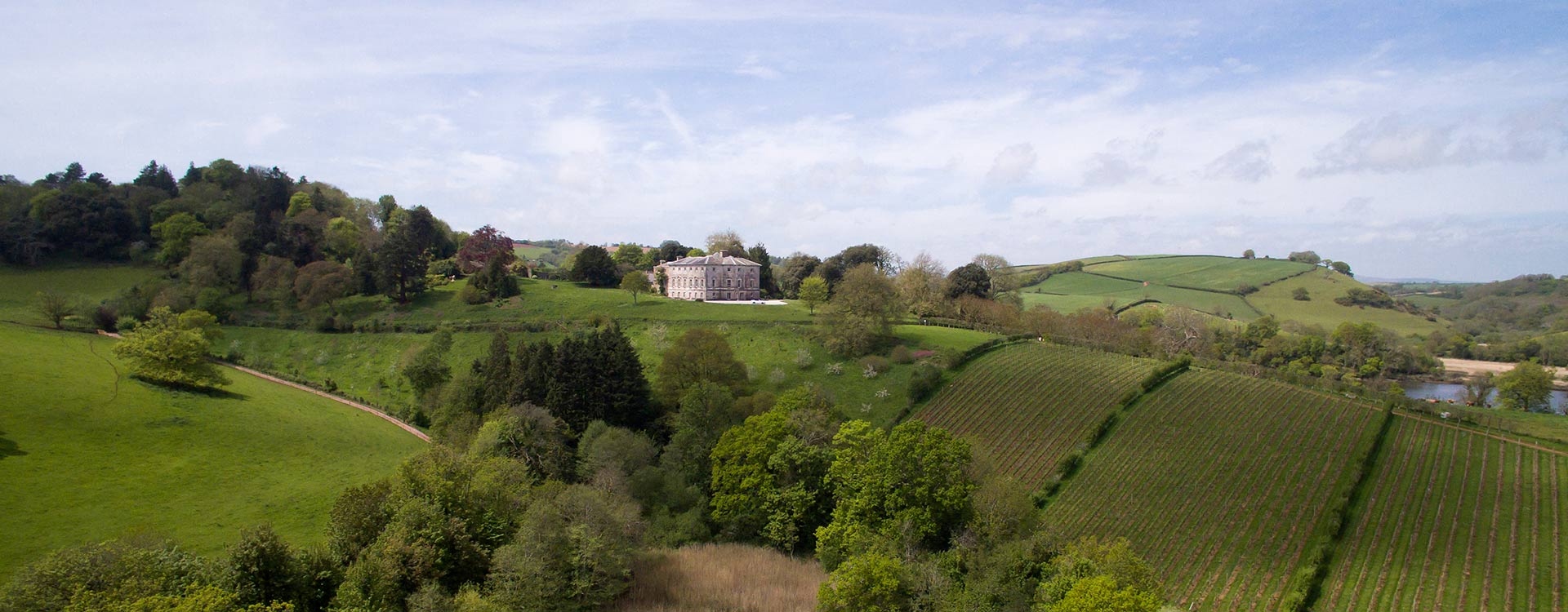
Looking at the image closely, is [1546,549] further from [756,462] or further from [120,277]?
[120,277]

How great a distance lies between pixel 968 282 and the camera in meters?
70.8

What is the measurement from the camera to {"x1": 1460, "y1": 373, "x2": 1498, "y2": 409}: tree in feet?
202

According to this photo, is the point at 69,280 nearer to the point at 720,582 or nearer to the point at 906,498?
the point at 720,582

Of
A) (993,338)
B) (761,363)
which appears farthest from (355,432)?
(993,338)

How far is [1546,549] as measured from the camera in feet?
97.3

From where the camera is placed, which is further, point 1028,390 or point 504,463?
point 1028,390

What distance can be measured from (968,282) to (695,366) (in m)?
35.8

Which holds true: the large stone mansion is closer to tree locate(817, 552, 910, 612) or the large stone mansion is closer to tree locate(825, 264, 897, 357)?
tree locate(825, 264, 897, 357)

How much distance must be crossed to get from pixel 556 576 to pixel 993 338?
1712 inches

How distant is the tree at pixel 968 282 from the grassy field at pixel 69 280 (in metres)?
71.2

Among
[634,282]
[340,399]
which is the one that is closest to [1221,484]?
[340,399]

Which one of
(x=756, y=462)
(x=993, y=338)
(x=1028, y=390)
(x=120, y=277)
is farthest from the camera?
(x=120, y=277)

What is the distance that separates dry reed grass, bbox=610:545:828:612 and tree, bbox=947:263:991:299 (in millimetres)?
45182

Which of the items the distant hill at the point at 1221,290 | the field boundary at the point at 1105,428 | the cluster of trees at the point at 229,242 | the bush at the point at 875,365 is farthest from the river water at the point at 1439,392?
the cluster of trees at the point at 229,242
